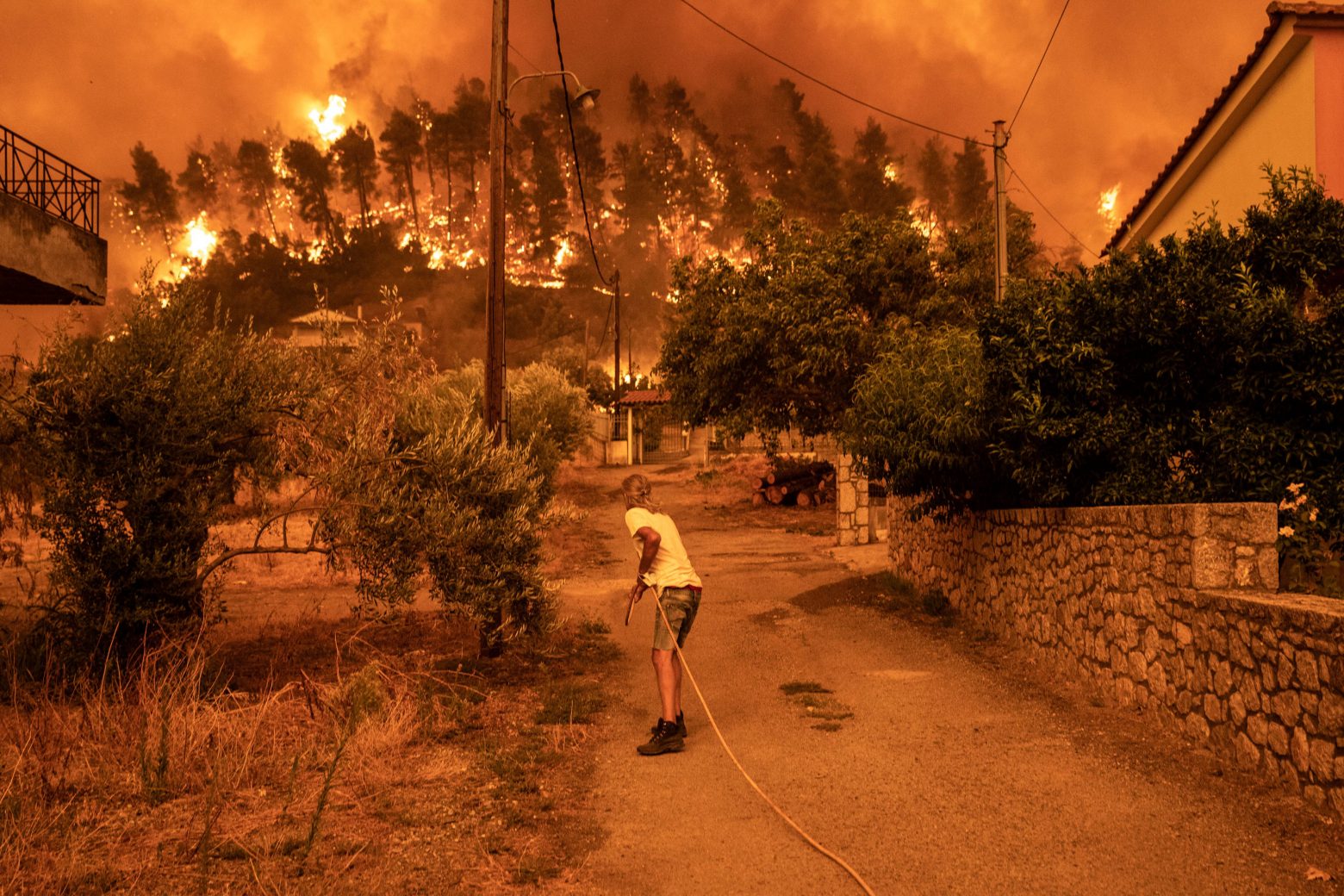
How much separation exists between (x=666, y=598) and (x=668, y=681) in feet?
1.91

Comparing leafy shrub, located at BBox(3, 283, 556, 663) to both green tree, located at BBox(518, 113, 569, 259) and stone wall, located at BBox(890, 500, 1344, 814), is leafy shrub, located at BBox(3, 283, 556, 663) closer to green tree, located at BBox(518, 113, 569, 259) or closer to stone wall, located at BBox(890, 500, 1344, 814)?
stone wall, located at BBox(890, 500, 1344, 814)

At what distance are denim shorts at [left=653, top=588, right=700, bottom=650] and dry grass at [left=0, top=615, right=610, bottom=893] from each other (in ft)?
3.30

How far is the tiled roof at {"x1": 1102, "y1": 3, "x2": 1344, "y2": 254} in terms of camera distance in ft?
42.4

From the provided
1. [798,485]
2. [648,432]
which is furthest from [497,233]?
[648,432]

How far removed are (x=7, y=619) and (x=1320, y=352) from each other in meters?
13.0

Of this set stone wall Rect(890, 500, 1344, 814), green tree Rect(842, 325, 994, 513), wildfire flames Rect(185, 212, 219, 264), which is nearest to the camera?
stone wall Rect(890, 500, 1344, 814)

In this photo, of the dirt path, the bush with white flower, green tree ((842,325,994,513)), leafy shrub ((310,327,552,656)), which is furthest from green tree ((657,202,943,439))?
the bush with white flower

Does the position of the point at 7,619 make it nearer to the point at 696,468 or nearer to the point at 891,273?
the point at 891,273

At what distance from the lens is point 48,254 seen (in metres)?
11.8

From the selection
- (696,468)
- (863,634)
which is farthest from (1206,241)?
(696,468)

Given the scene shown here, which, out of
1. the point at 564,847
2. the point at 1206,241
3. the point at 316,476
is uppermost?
the point at 1206,241

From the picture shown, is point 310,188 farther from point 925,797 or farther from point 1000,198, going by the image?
point 925,797

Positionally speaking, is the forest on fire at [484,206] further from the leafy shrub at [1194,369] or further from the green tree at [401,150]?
the leafy shrub at [1194,369]

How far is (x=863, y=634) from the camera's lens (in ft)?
37.9
